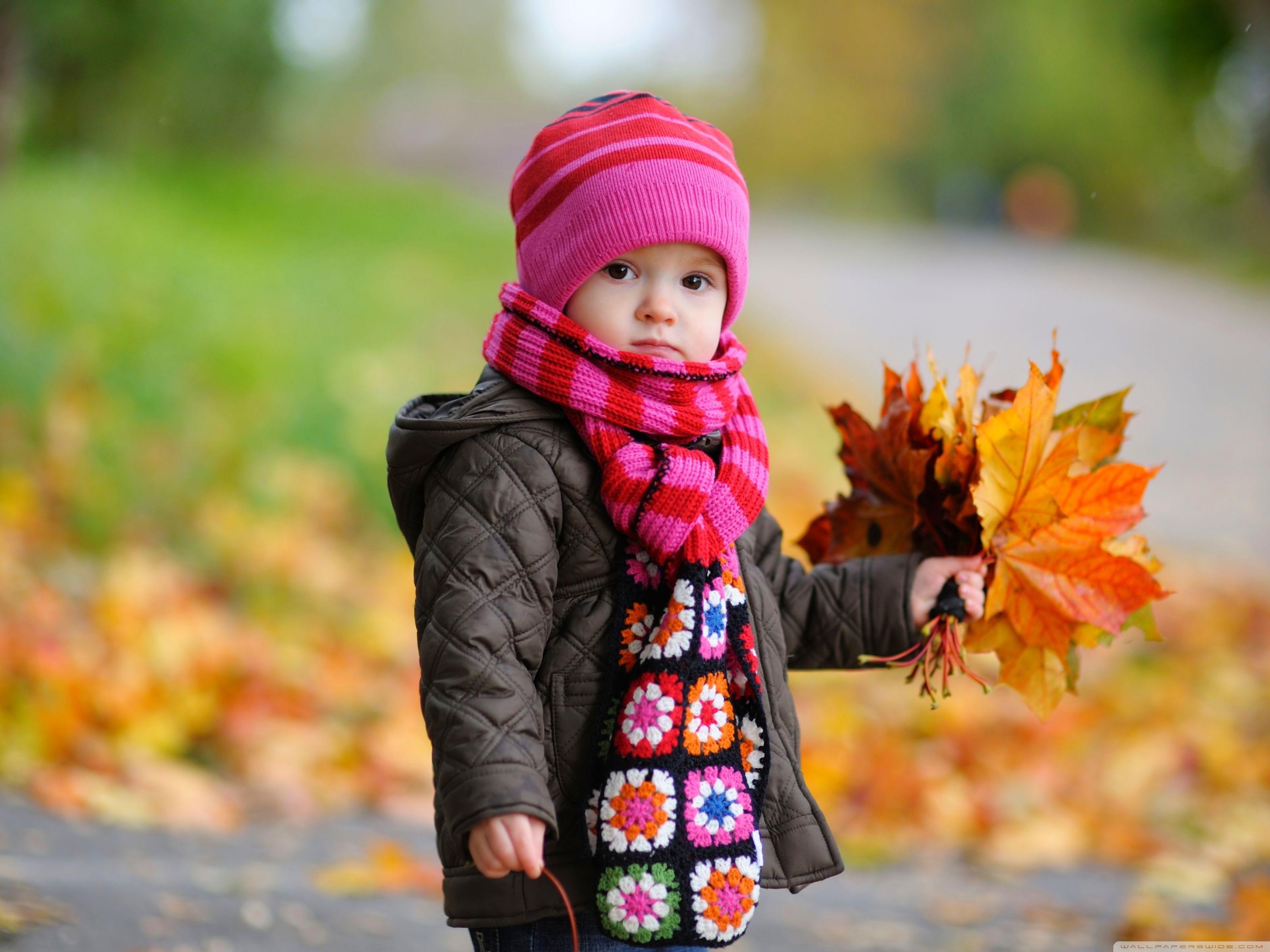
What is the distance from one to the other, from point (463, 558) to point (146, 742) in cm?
234

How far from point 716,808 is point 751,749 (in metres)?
0.11

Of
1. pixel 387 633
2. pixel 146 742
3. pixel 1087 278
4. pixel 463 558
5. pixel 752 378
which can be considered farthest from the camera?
pixel 1087 278

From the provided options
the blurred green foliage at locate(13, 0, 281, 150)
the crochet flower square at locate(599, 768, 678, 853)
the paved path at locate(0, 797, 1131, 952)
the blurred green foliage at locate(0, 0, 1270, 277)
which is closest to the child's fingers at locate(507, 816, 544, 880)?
the crochet flower square at locate(599, 768, 678, 853)

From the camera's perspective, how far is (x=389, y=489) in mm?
1678

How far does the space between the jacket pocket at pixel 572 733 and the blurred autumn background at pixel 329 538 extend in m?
0.79

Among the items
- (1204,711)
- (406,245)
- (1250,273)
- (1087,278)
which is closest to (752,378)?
(406,245)

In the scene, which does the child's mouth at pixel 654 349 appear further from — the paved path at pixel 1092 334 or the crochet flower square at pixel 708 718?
the paved path at pixel 1092 334

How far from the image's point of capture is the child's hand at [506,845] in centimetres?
146

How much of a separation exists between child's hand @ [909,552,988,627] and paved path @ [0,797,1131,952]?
1.39m

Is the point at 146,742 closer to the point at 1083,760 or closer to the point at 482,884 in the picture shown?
the point at 482,884

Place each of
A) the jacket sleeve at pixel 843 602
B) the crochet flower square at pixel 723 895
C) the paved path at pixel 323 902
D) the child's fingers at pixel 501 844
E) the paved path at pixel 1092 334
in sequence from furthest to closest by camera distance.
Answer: the paved path at pixel 1092 334
the paved path at pixel 323 902
the jacket sleeve at pixel 843 602
the crochet flower square at pixel 723 895
the child's fingers at pixel 501 844

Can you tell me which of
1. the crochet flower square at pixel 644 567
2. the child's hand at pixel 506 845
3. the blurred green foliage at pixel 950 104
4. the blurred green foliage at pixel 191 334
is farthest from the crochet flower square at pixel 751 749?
the blurred green foliage at pixel 950 104

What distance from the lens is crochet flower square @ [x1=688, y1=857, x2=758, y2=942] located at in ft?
5.13

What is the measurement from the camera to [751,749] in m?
1.68
